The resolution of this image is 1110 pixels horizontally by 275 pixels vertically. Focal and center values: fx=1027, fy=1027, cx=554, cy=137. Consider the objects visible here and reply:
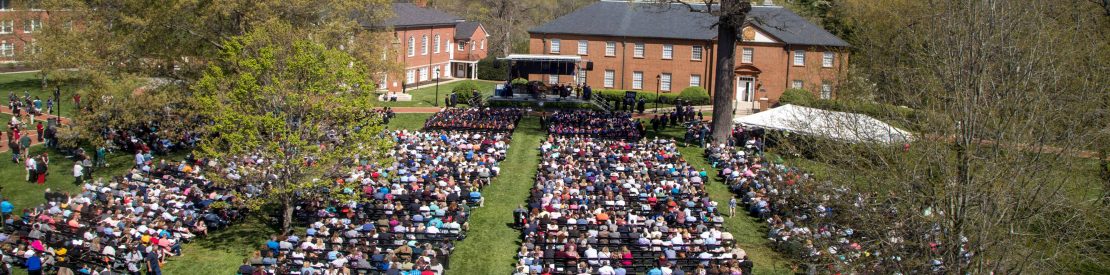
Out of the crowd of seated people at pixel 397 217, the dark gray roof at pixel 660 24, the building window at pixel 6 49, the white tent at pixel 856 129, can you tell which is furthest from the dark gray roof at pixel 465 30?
the white tent at pixel 856 129

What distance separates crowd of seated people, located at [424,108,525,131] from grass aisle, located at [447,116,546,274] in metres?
2.43

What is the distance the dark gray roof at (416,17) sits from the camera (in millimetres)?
68438

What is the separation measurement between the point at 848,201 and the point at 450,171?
1777cm

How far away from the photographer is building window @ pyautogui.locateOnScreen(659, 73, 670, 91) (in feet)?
214

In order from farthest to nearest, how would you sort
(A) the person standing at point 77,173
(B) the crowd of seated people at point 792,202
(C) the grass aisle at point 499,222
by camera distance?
(A) the person standing at point 77,173 < (C) the grass aisle at point 499,222 < (B) the crowd of seated people at point 792,202

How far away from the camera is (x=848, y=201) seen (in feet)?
63.2

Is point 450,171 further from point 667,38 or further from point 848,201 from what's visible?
point 667,38

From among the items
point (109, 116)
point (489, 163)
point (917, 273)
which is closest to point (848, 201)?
point (917, 273)

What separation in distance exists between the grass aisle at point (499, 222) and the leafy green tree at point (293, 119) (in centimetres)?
354

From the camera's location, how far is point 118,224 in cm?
2584

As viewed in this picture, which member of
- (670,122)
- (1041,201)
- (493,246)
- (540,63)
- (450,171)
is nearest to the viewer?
(1041,201)

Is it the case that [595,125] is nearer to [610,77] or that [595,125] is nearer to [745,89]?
[745,89]

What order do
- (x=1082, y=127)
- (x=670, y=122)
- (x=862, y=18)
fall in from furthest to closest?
1. (x=862, y=18)
2. (x=670, y=122)
3. (x=1082, y=127)

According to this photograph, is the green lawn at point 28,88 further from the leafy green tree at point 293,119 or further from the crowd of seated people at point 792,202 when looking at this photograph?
the crowd of seated people at point 792,202
